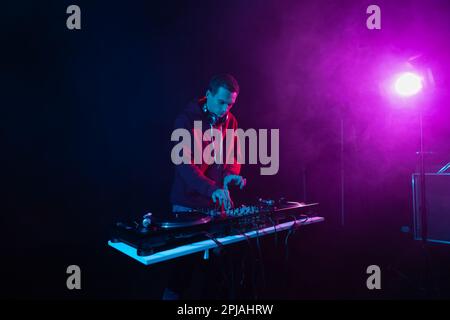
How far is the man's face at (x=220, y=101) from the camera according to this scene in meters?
1.82

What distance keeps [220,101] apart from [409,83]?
6.89 ft

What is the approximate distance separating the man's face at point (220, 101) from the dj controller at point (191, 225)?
663mm

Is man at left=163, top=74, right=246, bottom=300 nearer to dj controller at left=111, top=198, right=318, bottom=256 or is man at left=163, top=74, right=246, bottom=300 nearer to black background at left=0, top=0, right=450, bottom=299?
dj controller at left=111, top=198, right=318, bottom=256

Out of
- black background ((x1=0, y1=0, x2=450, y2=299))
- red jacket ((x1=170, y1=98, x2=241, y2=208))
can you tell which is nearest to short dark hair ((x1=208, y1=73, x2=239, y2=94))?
red jacket ((x1=170, y1=98, x2=241, y2=208))

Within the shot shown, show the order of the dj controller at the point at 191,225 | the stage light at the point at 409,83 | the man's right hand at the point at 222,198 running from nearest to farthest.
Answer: the dj controller at the point at 191,225 < the man's right hand at the point at 222,198 < the stage light at the point at 409,83

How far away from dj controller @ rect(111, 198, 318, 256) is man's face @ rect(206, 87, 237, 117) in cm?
66

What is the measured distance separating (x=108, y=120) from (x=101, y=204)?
0.56m

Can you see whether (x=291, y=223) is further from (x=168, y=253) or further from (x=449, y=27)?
(x=449, y=27)

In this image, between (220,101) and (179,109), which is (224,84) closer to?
(220,101)

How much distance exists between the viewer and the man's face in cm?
182

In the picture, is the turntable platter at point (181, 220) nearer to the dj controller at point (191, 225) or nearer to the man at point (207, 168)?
the dj controller at point (191, 225)

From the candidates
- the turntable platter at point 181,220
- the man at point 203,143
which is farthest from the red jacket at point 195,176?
the turntable platter at point 181,220

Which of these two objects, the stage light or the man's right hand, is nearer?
the man's right hand

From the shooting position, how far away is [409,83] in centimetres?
279
